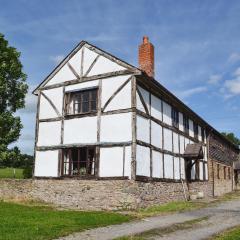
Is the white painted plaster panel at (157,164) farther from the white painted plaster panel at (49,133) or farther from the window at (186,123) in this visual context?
the window at (186,123)

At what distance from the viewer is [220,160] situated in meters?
36.0

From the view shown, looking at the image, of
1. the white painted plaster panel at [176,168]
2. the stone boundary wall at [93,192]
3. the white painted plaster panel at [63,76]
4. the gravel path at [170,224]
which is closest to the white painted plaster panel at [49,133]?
the stone boundary wall at [93,192]

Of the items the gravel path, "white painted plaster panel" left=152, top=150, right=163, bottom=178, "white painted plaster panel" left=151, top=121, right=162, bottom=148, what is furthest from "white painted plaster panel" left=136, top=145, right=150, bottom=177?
the gravel path

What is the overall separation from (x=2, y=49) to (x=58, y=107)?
6300mm

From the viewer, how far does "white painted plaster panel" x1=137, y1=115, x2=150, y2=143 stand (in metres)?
18.6

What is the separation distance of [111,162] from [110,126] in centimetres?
185

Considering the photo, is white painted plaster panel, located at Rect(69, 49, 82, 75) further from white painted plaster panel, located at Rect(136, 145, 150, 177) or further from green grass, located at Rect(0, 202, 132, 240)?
green grass, located at Rect(0, 202, 132, 240)

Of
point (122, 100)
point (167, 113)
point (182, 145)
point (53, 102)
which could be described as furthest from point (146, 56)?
point (182, 145)

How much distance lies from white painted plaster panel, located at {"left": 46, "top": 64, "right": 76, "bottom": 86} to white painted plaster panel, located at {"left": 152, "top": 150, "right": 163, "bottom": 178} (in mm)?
6426

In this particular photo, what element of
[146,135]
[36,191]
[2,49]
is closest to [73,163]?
[36,191]

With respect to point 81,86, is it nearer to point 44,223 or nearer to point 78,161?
point 78,161

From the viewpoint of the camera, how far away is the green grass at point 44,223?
33.7 feet

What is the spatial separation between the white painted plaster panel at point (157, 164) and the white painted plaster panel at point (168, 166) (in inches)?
25.4

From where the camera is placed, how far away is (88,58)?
2062cm
